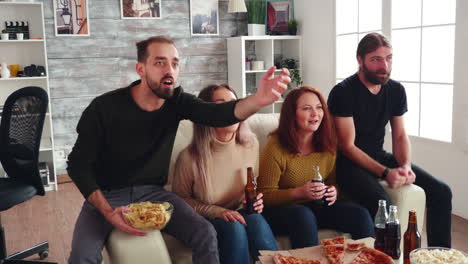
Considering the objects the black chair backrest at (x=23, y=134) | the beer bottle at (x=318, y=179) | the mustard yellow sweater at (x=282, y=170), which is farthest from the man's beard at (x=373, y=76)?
the black chair backrest at (x=23, y=134)

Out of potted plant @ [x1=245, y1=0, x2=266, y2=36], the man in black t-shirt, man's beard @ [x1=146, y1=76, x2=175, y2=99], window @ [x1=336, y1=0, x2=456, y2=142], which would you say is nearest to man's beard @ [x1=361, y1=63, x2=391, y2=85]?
the man in black t-shirt

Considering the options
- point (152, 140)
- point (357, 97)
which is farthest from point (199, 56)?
point (152, 140)

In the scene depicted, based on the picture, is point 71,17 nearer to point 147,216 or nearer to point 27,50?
point 27,50

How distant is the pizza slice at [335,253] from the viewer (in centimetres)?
193

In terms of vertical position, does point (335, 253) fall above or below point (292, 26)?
below

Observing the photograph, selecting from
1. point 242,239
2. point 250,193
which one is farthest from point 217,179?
point 242,239

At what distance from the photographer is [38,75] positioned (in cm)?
486

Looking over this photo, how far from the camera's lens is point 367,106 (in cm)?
286

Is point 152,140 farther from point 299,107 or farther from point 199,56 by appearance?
point 199,56

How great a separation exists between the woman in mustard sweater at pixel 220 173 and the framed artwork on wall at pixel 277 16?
3381 millimetres

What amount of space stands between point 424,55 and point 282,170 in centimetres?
212

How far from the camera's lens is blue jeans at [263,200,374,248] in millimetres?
2371

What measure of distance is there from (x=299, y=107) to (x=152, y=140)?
0.77 meters

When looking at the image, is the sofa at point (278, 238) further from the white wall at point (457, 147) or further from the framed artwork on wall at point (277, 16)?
the framed artwork on wall at point (277, 16)
